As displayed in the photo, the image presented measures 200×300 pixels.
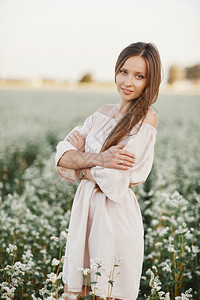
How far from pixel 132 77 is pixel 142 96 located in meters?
0.15

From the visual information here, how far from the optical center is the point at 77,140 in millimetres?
2342

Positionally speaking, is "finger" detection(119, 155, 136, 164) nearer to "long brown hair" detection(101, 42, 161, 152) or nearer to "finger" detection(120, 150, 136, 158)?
"finger" detection(120, 150, 136, 158)

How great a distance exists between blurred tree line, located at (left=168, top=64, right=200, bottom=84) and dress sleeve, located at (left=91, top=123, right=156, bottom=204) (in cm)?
8956

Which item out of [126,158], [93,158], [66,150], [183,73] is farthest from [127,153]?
[183,73]

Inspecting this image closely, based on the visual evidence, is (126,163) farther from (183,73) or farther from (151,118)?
(183,73)

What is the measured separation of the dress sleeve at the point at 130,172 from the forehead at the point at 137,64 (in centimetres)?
36

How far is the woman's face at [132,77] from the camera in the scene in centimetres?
217

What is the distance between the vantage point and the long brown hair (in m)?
2.16

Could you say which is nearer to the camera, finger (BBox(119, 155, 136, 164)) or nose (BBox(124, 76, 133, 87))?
finger (BBox(119, 155, 136, 164))

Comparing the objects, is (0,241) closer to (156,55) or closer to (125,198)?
(125,198)

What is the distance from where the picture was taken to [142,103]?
2211 millimetres

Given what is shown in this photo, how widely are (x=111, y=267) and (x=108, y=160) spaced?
2.29 feet

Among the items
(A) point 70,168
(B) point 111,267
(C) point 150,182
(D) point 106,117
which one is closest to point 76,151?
(A) point 70,168

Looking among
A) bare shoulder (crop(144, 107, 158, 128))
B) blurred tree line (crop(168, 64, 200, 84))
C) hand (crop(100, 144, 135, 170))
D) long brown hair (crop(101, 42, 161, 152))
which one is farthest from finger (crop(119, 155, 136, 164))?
blurred tree line (crop(168, 64, 200, 84))
